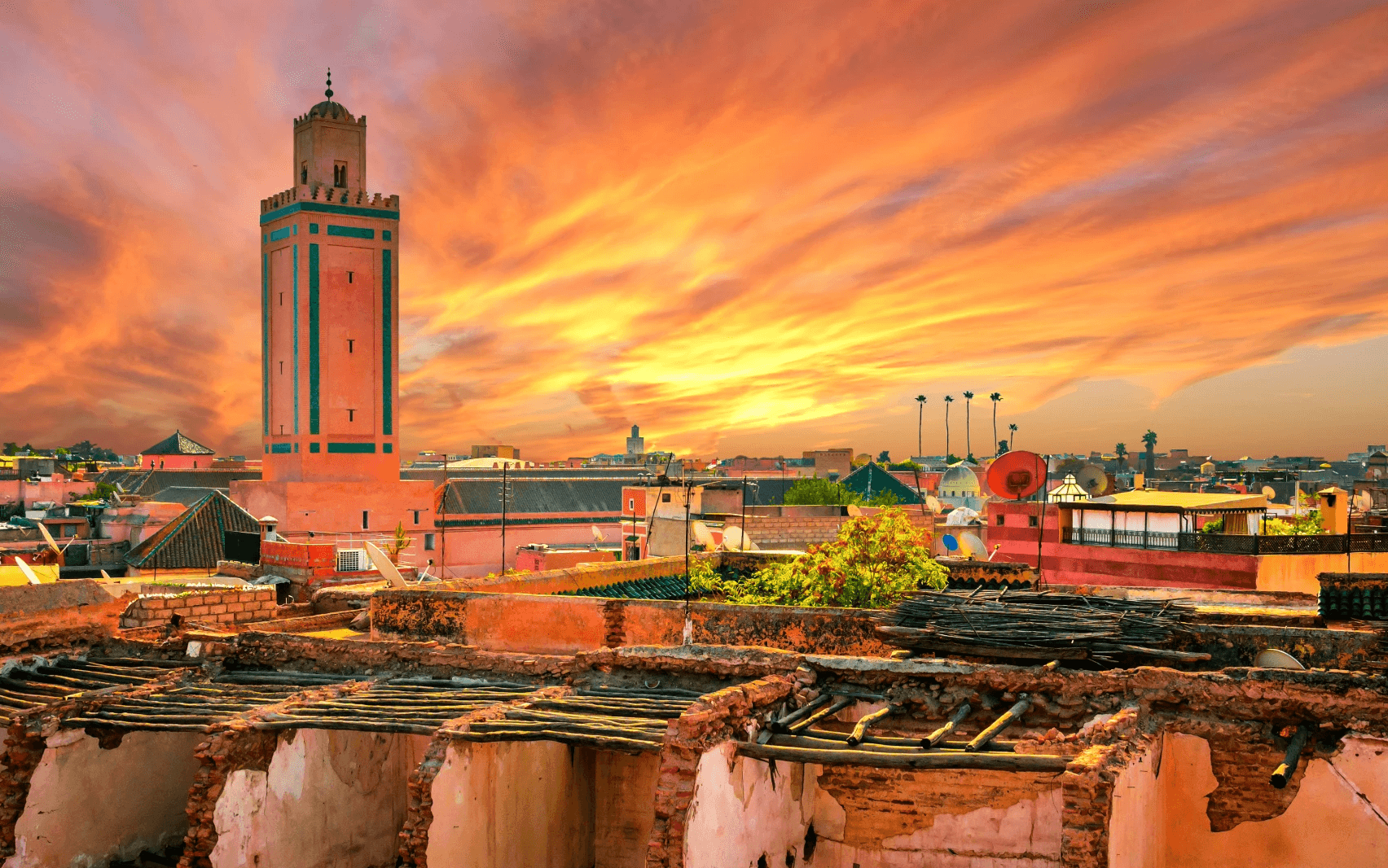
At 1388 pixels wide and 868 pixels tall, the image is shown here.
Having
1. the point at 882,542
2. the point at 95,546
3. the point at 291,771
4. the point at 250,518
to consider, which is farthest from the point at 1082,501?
the point at 95,546

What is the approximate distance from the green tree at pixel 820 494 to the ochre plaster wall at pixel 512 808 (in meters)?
44.8

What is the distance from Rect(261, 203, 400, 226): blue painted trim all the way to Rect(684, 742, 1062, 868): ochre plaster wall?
120 feet

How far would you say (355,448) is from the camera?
41906 millimetres

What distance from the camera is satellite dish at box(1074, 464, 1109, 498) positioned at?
28.4m

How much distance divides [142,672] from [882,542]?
9.49 m

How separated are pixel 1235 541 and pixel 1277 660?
16452mm

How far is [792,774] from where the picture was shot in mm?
8930

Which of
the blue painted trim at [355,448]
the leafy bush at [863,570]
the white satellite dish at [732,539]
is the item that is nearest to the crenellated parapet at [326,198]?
the blue painted trim at [355,448]

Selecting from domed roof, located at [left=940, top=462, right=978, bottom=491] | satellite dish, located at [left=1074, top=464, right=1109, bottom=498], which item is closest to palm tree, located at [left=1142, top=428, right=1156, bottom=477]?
domed roof, located at [left=940, top=462, right=978, bottom=491]

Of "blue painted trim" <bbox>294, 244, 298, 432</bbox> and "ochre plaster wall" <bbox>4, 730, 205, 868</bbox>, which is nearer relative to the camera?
"ochre plaster wall" <bbox>4, 730, 205, 868</bbox>

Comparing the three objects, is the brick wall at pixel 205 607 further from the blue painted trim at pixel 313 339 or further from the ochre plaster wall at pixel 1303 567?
the blue painted trim at pixel 313 339

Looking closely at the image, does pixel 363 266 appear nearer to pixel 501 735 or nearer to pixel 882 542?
pixel 882 542

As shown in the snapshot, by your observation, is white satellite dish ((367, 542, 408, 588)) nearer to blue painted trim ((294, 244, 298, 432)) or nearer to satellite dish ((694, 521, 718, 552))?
satellite dish ((694, 521, 718, 552))

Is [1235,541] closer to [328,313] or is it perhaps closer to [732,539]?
[732,539]
